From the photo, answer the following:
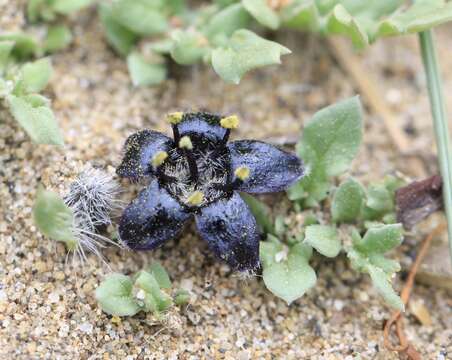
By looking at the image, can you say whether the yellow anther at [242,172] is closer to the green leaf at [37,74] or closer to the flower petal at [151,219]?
the flower petal at [151,219]

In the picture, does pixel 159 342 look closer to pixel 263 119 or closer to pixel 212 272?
pixel 212 272

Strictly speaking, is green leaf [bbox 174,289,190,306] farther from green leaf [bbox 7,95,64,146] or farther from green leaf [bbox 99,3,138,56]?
green leaf [bbox 99,3,138,56]

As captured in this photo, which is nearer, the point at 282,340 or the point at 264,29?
the point at 282,340

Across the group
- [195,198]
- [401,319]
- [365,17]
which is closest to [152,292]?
[195,198]

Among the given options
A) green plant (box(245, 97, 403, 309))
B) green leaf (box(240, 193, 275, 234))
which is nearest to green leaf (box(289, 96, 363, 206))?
green plant (box(245, 97, 403, 309))

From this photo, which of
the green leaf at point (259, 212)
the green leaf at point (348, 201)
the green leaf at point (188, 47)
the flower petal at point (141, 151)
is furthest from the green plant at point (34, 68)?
the green leaf at point (348, 201)

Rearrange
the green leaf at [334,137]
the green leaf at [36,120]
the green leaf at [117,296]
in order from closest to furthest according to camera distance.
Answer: the green leaf at [117,296] < the green leaf at [36,120] < the green leaf at [334,137]

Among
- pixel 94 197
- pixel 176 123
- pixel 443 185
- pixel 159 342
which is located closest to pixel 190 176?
pixel 176 123
